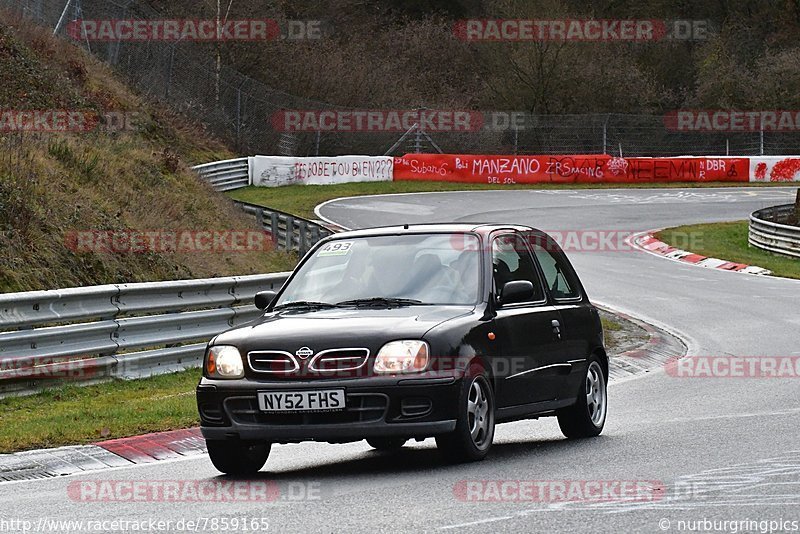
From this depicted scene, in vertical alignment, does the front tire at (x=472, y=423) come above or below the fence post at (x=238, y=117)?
below

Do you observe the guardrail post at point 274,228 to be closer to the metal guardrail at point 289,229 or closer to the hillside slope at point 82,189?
the metal guardrail at point 289,229

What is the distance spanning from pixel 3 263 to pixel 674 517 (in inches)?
421

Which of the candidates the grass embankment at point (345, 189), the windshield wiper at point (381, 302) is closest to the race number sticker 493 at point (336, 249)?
the windshield wiper at point (381, 302)

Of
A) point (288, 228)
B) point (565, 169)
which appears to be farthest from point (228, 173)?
point (288, 228)

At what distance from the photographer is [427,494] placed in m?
7.43

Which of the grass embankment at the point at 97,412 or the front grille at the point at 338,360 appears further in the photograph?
the grass embankment at the point at 97,412

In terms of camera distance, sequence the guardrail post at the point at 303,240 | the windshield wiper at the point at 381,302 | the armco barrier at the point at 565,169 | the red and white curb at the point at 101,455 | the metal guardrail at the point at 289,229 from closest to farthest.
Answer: the red and white curb at the point at 101,455 → the windshield wiper at the point at 381,302 → the metal guardrail at the point at 289,229 → the guardrail post at the point at 303,240 → the armco barrier at the point at 565,169

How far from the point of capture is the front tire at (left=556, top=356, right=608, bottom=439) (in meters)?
10.1

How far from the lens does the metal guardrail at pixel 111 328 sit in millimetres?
11836

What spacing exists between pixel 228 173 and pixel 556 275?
33115 millimetres

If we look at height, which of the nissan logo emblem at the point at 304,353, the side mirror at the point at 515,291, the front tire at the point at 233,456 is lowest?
the front tire at the point at 233,456

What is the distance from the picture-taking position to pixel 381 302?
8.95 metres

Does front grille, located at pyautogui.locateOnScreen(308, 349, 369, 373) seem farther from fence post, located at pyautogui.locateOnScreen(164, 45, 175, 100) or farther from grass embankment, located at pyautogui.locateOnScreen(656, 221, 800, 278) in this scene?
fence post, located at pyautogui.locateOnScreen(164, 45, 175, 100)

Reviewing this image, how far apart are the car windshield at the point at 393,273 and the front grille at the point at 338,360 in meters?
0.82
